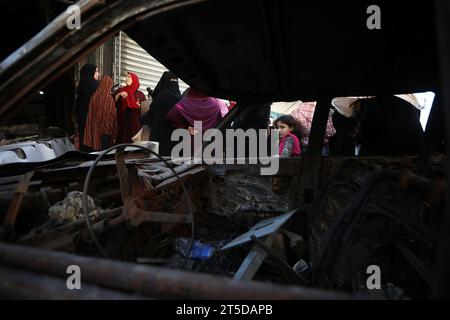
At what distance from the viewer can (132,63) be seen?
816 centimetres

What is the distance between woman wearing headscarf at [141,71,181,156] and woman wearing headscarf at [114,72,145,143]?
1006mm

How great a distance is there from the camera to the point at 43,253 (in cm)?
99

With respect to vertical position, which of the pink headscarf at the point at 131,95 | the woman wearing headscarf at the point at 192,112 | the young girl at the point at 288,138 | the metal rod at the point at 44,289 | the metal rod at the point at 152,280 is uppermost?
the pink headscarf at the point at 131,95

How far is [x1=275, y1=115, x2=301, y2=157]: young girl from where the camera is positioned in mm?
4168

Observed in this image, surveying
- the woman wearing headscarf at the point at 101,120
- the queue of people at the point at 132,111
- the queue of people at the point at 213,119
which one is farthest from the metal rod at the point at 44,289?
the woman wearing headscarf at the point at 101,120

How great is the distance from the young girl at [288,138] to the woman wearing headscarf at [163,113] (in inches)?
59.7

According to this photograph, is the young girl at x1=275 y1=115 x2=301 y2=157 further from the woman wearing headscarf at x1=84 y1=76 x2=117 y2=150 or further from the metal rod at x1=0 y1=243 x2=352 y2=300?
the metal rod at x1=0 y1=243 x2=352 y2=300

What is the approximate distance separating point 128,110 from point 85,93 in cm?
76

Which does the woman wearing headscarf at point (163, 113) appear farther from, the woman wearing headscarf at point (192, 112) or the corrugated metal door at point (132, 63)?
the corrugated metal door at point (132, 63)

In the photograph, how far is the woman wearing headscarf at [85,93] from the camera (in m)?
5.49

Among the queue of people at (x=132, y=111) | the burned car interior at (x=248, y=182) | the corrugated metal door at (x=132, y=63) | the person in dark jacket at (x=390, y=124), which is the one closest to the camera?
the burned car interior at (x=248, y=182)

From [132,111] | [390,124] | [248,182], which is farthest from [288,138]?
[132,111]

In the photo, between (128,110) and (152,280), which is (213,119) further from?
(152,280)

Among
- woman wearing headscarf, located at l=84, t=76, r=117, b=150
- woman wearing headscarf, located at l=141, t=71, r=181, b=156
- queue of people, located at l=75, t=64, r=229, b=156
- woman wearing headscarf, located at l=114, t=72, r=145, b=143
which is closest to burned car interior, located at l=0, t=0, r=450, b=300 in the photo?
queue of people, located at l=75, t=64, r=229, b=156
